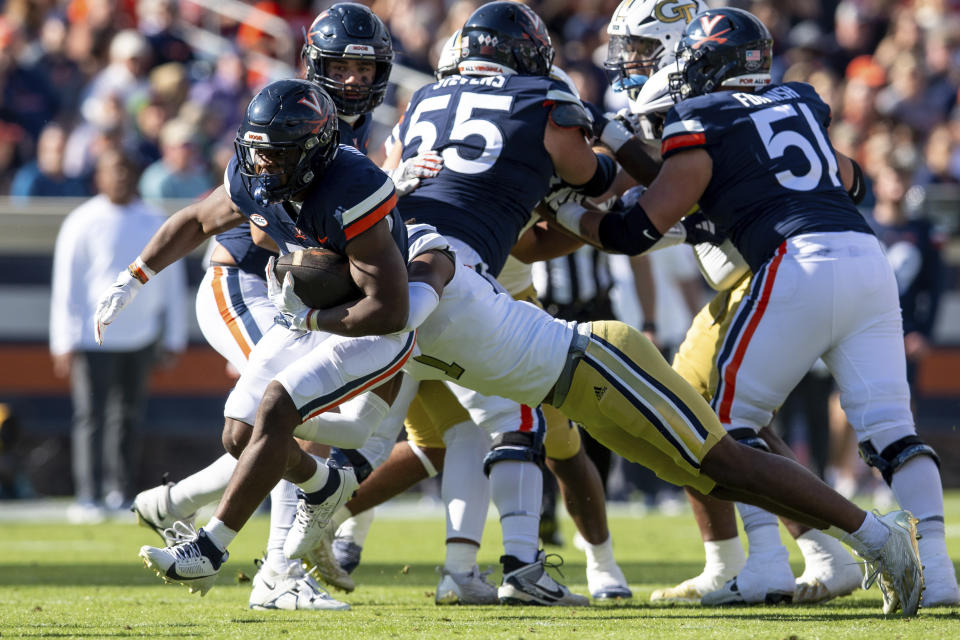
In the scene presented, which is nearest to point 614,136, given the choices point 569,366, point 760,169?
point 760,169

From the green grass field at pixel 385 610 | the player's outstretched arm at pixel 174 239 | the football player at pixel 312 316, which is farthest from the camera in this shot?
the player's outstretched arm at pixel 174 239

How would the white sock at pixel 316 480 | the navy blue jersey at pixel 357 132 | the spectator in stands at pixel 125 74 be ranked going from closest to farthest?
1. the white sock at pixel 316 480
2. the navy blue jersey at pixel 357 132
3. the spectator in stands at pixel 125 74

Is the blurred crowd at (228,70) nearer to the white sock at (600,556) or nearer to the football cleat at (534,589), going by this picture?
the white sock at (600,556)

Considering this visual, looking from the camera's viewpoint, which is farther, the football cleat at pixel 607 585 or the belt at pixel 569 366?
the football cleat at pixel 607 585

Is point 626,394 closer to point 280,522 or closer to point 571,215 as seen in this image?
point 571,215

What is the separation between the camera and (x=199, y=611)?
4.80 metres

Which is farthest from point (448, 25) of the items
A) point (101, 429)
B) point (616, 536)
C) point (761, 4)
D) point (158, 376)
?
point (616, 536)

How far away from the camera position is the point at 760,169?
4.90 meters

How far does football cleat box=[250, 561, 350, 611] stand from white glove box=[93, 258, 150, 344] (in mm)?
1004

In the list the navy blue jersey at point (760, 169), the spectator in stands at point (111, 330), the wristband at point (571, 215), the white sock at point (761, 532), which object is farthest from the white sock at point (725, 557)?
the spectator in stands at point (111, 330)

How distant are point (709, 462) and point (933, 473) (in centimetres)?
83

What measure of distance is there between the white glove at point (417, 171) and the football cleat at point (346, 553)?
149 centimetres

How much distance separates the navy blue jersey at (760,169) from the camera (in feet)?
16.0

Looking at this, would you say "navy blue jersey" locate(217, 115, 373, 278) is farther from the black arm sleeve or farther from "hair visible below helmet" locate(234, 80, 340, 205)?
the black arm sleeve
